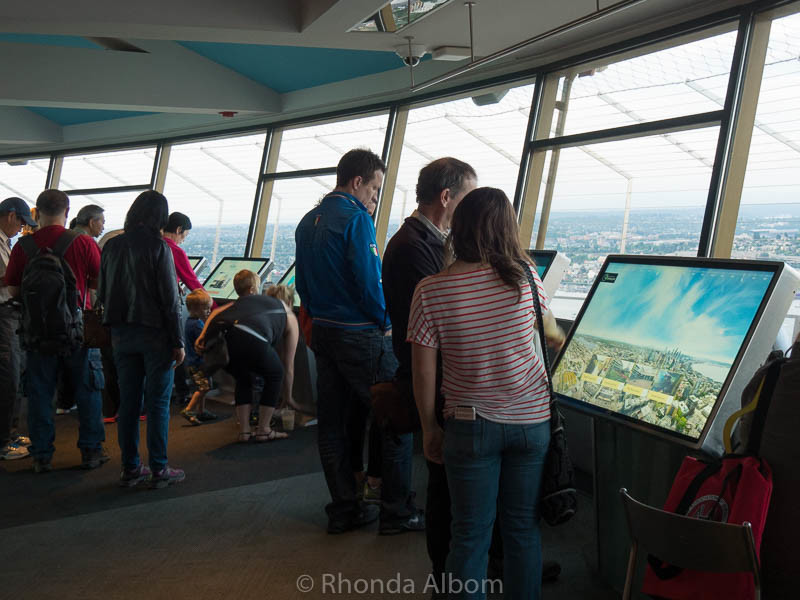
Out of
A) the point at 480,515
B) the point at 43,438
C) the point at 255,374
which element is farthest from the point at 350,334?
the point at 43,438

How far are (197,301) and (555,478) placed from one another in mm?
3858

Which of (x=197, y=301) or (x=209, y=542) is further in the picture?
(x=197, y=301)

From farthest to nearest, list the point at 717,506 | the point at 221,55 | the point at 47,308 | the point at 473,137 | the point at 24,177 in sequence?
the point at 24,177, the point at 221,55, the point at 473,137, the point at 47,308, the point at 717,506

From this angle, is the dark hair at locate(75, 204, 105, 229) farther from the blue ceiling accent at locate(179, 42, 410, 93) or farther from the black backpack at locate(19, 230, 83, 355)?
the blue ceiling accent at locate(179, 42, 410, 93)

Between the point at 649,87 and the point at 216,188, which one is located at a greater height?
the point at 649,87

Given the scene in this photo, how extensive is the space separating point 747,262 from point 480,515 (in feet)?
3.53

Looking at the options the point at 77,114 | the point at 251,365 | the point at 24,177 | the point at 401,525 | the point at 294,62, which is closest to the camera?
the point at 401,525

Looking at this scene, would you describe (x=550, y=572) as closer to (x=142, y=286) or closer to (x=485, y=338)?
(x=485, y=338)

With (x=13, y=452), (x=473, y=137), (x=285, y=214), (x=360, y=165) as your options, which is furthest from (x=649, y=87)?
(x=13, y=452)

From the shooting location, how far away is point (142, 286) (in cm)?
352

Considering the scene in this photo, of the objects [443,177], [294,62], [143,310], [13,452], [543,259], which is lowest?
[13,452]

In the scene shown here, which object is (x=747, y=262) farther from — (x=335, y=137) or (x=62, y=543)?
(x=335, y=137)

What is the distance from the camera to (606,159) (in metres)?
4.23

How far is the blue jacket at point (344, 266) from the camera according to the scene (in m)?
3.01
